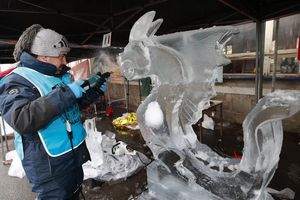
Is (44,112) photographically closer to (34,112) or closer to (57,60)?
(34,112)

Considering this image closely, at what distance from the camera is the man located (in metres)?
1.07

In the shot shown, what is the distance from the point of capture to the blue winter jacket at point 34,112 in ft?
3.44

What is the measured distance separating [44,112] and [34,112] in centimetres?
5

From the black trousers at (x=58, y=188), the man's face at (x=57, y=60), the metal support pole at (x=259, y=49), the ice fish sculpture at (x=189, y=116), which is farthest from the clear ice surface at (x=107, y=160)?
the metal support pole at (x=259, y=49)

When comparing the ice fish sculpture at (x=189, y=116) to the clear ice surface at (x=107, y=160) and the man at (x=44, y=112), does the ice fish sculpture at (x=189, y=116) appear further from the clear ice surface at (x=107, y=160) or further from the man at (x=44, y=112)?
the clear ice surface at (x=107, y=160)

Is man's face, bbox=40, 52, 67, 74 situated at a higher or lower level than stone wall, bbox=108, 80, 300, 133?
higher

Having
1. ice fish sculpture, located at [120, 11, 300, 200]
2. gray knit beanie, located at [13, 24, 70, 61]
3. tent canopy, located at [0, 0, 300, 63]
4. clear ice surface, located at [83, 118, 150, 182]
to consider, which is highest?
tent canopy, located at [0, 0, 300, 63]

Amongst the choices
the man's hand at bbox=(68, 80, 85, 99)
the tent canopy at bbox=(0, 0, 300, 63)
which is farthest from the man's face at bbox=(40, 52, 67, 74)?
the tent canopy at bbox=(0, 0, 300, 63)

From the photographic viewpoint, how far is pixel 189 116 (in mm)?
1112

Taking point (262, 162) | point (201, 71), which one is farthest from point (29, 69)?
point (262, 162)

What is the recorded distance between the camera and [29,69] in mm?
1208

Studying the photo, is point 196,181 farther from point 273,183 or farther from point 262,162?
point 273,183

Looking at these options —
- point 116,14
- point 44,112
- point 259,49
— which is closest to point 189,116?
point 44,112

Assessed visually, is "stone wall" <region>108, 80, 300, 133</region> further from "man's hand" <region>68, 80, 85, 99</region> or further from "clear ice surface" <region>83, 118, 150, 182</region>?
"man's hand" <region>68, 80, 85, 99</region>
